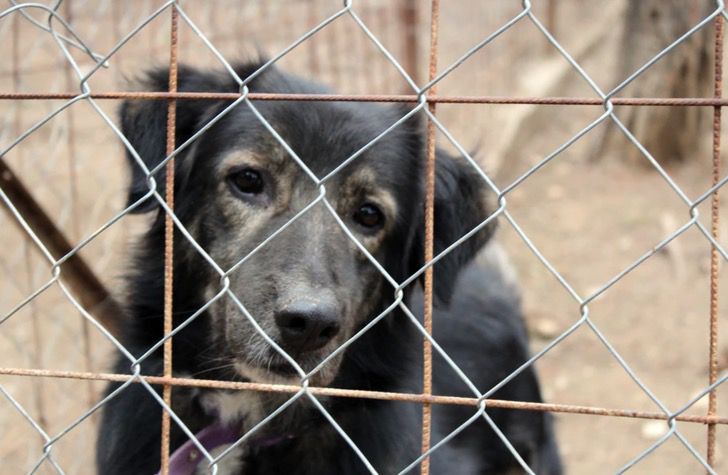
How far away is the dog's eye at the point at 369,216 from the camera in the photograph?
298 cm

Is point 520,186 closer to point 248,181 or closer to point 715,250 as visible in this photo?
point 248,181

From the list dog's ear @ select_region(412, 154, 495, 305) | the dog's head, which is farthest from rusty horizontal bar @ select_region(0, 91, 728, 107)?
dog's ear @ select_region(412, 154, 495, 305)

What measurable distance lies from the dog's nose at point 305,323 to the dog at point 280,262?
0.07 m

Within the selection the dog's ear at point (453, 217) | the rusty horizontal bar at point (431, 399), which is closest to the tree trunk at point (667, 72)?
the dog's ear at point (453, 217)

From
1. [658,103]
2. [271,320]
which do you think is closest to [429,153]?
[658,103]

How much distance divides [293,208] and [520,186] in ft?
17.6

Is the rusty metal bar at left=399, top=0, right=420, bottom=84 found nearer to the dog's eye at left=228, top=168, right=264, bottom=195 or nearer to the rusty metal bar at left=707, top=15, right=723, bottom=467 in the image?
the dog's eye at left=228, top=168, right=264, bottom=195

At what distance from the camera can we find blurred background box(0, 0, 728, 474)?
185 inches

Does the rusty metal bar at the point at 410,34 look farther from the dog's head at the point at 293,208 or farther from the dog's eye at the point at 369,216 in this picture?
the dog's eye at the point at 369,216

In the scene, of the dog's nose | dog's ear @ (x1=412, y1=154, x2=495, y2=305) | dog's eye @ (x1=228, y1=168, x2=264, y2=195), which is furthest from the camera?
dog's ear @ (x1=412, y1=154, x2=495, y2=305)

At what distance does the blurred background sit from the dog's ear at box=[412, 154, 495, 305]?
60cm

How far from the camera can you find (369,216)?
3010 millimetres

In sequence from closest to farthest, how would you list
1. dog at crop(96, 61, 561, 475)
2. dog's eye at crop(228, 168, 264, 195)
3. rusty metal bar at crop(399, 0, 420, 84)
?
dog at crop(96, 61, 561, 475) → dog's eye at crop(228, 168, 264, 195) → rusty metal bar at crop(399, 0, 420, 84)

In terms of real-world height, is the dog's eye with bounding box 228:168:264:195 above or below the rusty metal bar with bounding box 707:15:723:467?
above
